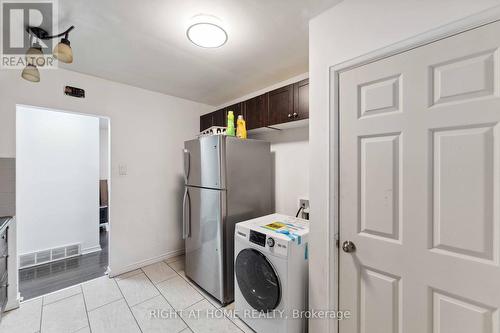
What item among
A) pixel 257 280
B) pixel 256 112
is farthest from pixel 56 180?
pixel 257 280

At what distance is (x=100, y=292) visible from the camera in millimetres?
2154

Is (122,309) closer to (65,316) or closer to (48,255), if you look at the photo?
(65,316)

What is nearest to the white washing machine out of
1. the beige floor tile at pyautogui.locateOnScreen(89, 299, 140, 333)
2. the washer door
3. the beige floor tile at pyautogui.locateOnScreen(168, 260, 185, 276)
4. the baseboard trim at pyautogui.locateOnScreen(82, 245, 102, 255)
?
the washer door

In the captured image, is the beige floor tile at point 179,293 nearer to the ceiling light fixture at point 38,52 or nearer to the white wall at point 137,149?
the white wall at point 137,149

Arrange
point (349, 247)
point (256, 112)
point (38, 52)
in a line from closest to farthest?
point (349, 247) → point (38, 52) → point (256, 112)

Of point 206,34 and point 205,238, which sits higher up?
point 206,34

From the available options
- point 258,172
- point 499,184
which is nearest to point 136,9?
point 258,172

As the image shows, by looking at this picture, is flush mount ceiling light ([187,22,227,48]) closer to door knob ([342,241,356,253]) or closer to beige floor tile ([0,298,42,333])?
door knob ([342,241,356,253])

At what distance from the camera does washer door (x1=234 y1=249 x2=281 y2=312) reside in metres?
1.48

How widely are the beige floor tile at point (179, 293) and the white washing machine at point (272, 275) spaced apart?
1.91ft

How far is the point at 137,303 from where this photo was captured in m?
1.99

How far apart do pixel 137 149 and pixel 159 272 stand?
5.50 feet

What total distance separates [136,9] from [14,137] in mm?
1772

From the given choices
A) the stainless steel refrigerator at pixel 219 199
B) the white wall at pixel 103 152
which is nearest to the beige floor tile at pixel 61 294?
the stainless steel refrigerator at pixel 219 199
